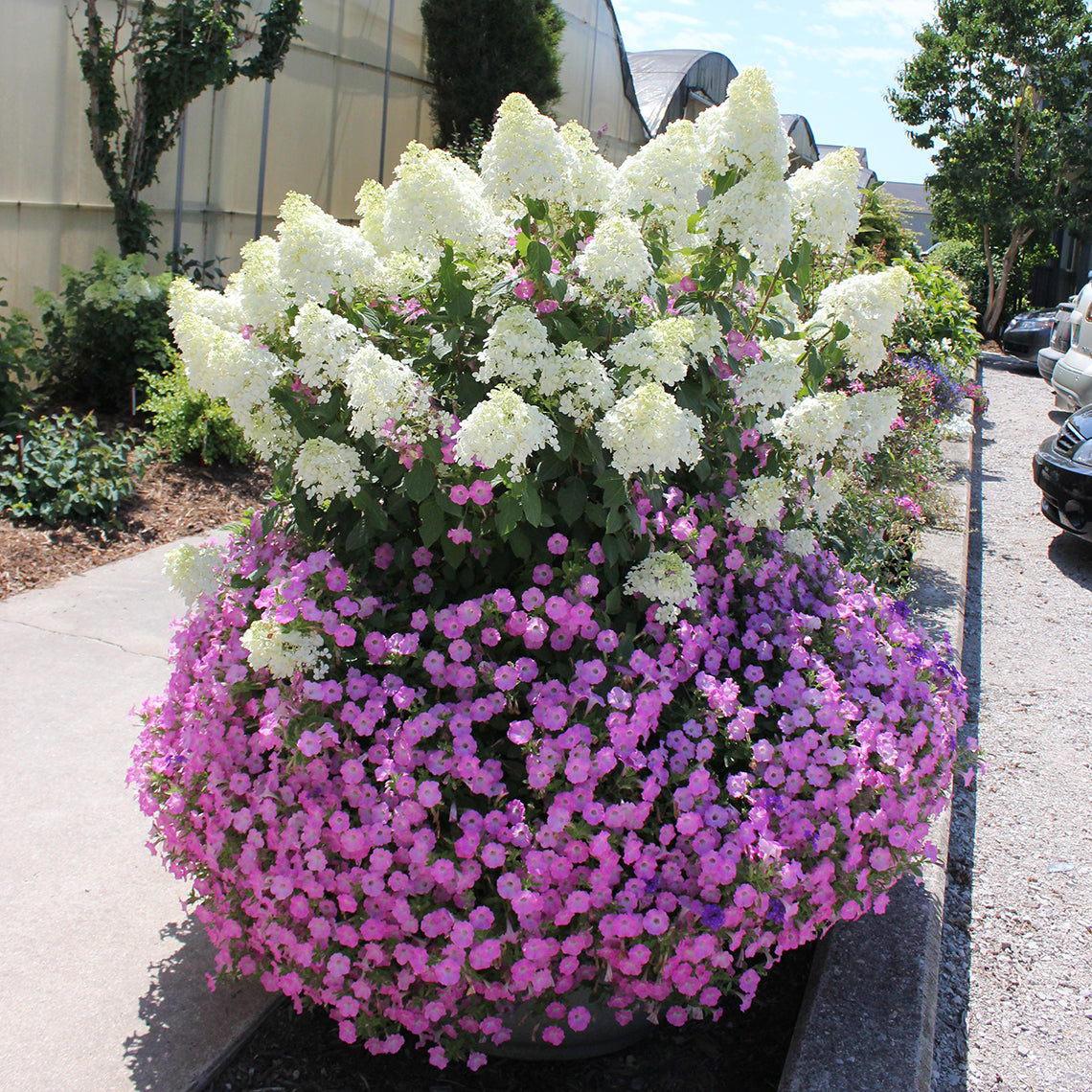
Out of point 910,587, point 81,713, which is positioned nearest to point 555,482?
point 81,713

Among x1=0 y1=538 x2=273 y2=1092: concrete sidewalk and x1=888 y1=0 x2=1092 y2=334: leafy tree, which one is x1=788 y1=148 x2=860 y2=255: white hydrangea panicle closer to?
x1=0 y1=538 x2=273 y2=1092: concrete sidewalk

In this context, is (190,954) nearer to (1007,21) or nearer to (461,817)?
(461,817)

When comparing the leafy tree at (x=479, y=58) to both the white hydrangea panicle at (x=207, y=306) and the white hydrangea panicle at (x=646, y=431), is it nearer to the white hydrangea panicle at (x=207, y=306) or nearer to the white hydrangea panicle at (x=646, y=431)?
the white hydrangea panicle at (x=207, y=306)

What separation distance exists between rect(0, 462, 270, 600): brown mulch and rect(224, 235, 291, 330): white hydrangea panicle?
2887 millimetres

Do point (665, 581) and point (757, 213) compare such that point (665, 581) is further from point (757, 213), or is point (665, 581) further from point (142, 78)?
point (142, 78)

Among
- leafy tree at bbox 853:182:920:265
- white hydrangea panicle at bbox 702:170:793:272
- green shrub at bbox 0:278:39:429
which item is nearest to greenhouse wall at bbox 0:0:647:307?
green shrub at bbox 0:278:39:429

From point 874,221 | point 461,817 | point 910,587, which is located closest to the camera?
point 461,817

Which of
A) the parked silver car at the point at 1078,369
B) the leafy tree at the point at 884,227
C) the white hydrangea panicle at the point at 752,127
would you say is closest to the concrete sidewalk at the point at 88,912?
the white hydrangea panicle at the point at 752,127

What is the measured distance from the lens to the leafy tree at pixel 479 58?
454 inches

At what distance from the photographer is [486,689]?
2.41 m

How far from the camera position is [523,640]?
2426 millimetres

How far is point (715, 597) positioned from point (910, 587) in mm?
2387

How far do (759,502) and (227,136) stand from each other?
25.9ft

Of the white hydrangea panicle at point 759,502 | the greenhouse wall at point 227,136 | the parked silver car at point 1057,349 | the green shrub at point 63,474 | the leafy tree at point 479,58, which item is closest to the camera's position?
the white hydrangea panicle at point 759,502
